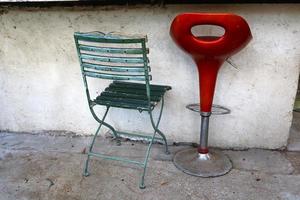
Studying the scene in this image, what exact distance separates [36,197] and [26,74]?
3.79 feet

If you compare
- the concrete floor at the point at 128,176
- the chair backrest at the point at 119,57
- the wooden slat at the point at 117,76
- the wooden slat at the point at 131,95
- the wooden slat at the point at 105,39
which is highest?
the wooden slat at the point at 105,39

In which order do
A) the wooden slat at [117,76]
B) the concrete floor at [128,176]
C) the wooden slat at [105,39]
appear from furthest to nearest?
the concrete floor at [128,176] → the wooden slat at [117,76] → the wooden slat at [105,39]

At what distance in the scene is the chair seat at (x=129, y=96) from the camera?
2193 mm

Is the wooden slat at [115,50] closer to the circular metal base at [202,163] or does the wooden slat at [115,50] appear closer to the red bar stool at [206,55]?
the red bar stool at [206,55]

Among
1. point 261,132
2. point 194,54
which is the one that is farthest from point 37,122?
point 261,132

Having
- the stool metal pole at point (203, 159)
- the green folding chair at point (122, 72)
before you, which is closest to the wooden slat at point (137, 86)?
the green folding chair at point (122, 72)

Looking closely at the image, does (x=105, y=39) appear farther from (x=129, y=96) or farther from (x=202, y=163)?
(x=202, y=163)

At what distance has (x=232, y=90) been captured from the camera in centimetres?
255

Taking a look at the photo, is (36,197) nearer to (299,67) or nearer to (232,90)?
(232,90)

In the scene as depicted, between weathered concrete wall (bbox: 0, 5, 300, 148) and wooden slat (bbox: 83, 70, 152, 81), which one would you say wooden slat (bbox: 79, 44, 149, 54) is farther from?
weathered concrete wall (bbox: 0, 5, 300, 148)

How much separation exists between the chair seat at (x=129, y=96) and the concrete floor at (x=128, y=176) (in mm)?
556

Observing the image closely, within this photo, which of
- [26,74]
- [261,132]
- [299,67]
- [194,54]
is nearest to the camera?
[194,54]

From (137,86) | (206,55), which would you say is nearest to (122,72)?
(137,86)

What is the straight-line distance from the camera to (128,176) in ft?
7.82
